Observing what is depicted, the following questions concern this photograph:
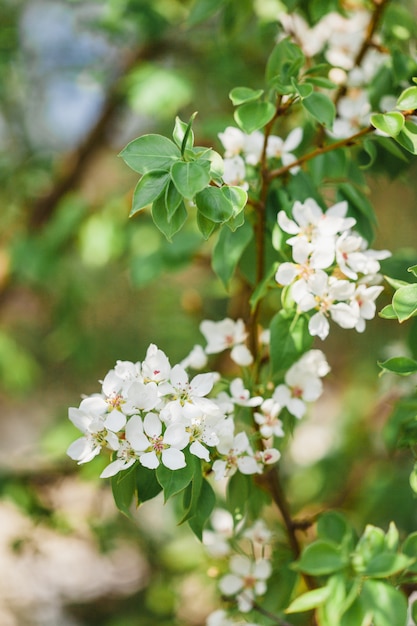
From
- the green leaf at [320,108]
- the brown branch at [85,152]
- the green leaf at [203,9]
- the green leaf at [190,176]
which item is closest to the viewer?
the green leaf at [190,176]

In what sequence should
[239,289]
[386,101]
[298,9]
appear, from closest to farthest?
[386,101] → [298,9] → [239,289]

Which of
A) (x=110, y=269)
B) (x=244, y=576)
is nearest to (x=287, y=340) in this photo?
(x=244, y=576)

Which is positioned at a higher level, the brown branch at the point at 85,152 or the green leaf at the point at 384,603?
the green leaf at the point at 384,603

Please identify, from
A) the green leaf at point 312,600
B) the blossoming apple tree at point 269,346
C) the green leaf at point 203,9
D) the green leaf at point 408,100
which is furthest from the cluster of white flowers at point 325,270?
the green leaf at point 203,9

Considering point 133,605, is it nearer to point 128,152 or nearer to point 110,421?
point 110,421

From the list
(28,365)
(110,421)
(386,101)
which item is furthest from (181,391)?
(28,365)

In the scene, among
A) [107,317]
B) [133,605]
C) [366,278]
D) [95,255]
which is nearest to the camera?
[366,278]

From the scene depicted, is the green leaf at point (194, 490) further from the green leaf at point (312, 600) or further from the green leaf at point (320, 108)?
the green leaf at point (320, 108)
